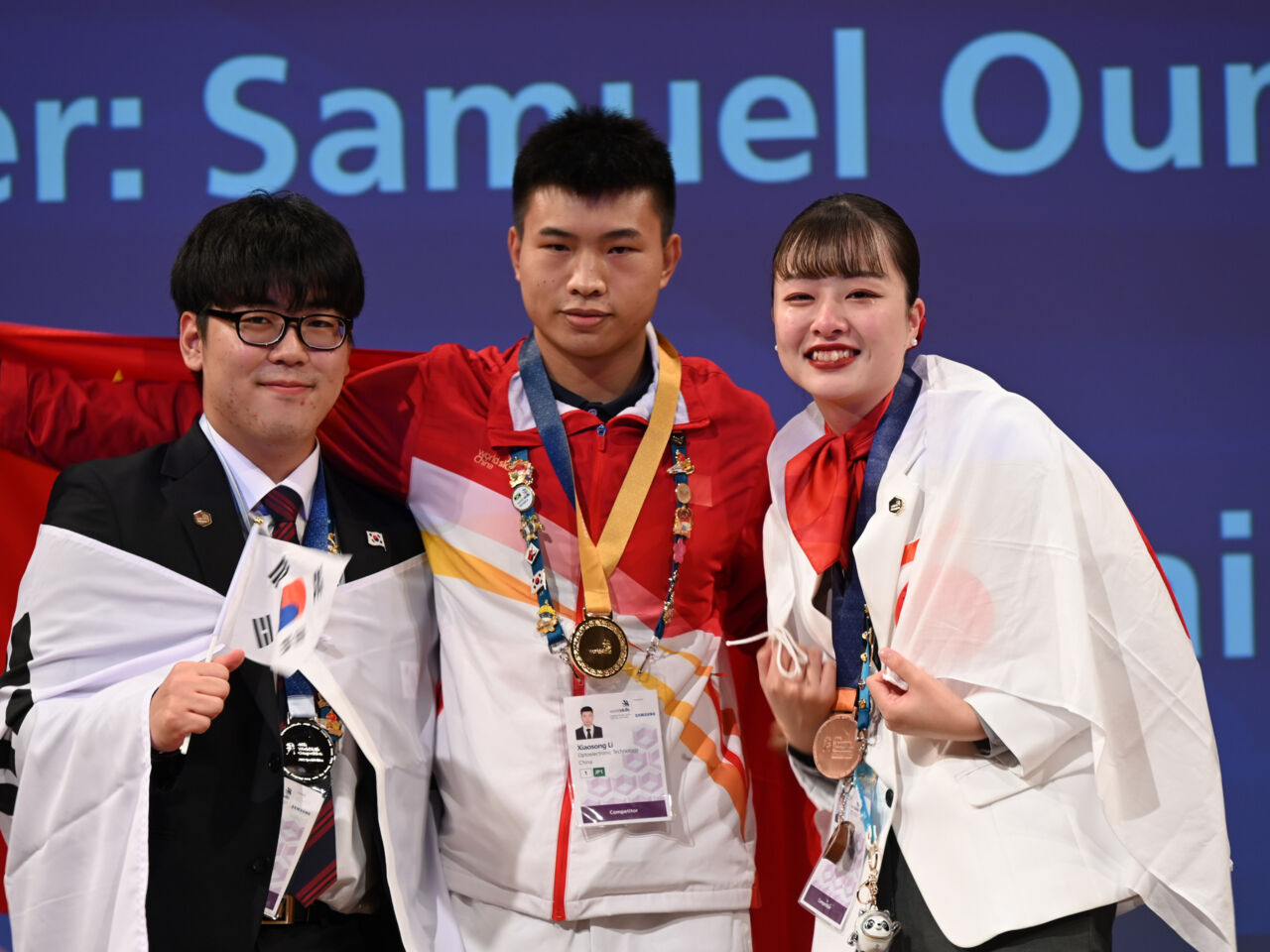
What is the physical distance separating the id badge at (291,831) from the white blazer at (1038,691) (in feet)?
3.26

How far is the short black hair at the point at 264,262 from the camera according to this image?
234 centimetres

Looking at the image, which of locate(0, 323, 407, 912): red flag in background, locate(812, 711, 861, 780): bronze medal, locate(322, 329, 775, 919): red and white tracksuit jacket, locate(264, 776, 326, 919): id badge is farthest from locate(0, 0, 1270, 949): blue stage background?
locate(264, 776, 326, 919): id badge

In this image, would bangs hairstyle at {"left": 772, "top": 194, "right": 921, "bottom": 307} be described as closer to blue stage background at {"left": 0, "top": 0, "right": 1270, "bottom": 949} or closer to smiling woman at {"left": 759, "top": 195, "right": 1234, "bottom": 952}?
smiling woman at {"left": 759, "top": 195, "right": 1234, "bottom": 952}

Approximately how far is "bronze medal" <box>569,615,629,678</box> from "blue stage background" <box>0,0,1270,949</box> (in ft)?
6.27

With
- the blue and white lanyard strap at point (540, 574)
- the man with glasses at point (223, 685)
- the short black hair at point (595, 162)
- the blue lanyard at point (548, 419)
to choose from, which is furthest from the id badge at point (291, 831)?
the short black hair at point (595, 162)

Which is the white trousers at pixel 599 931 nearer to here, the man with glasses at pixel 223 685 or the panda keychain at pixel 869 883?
the man with glasses at pixel 223 685

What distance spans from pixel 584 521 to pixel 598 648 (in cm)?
26

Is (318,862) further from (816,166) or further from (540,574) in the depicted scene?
(816,166)

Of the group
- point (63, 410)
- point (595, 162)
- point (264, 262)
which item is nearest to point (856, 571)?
point (595, 162)

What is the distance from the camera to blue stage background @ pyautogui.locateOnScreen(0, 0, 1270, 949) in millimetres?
4035

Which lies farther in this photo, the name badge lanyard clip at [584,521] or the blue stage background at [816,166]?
the blue stage background at [816,166]

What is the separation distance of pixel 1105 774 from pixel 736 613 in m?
0.89

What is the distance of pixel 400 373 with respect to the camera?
8.64ft

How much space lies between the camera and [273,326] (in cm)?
234
